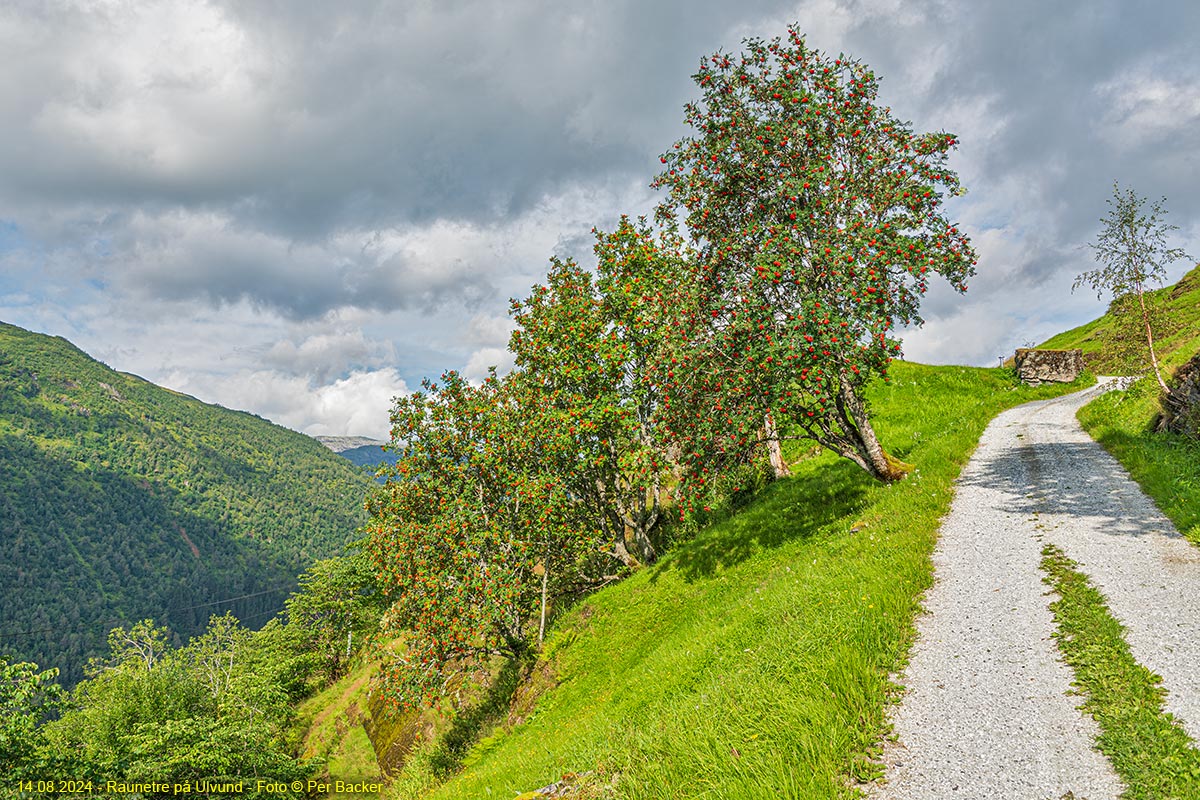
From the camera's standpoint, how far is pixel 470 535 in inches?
816

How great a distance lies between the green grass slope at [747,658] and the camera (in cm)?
699

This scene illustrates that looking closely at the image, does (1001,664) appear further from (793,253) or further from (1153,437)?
(1153,437)

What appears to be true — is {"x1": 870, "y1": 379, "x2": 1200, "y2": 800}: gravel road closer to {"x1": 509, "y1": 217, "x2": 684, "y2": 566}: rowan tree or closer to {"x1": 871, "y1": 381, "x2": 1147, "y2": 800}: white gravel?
{"x1": 871, "y1": 381, "x2": 1147, "y2": 800}: white gravel

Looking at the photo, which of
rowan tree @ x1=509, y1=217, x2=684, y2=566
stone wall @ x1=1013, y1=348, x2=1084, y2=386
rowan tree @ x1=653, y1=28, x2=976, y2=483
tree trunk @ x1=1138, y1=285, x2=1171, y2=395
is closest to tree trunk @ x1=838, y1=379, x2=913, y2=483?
rowan tree @ x1=653, y1=28, x2=976, y2=483

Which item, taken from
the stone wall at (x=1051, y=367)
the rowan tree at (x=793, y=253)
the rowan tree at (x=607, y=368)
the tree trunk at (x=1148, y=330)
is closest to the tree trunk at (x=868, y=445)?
the rowan tree at (x=793, y=253)

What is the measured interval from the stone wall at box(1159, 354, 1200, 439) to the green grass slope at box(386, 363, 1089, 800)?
6222mm

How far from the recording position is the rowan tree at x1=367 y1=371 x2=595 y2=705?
62.1 feet

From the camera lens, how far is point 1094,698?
22.4 feet

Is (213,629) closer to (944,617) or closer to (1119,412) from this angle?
(944,617)

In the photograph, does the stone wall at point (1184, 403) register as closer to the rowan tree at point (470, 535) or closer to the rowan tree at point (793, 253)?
the rowan tree at point (793, 253)

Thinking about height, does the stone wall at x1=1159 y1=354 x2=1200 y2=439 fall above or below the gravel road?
above

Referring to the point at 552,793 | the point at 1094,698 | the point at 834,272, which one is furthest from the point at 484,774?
the point at 834,272

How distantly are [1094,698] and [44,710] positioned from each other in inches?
1340

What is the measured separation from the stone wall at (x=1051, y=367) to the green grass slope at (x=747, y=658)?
28320mm
